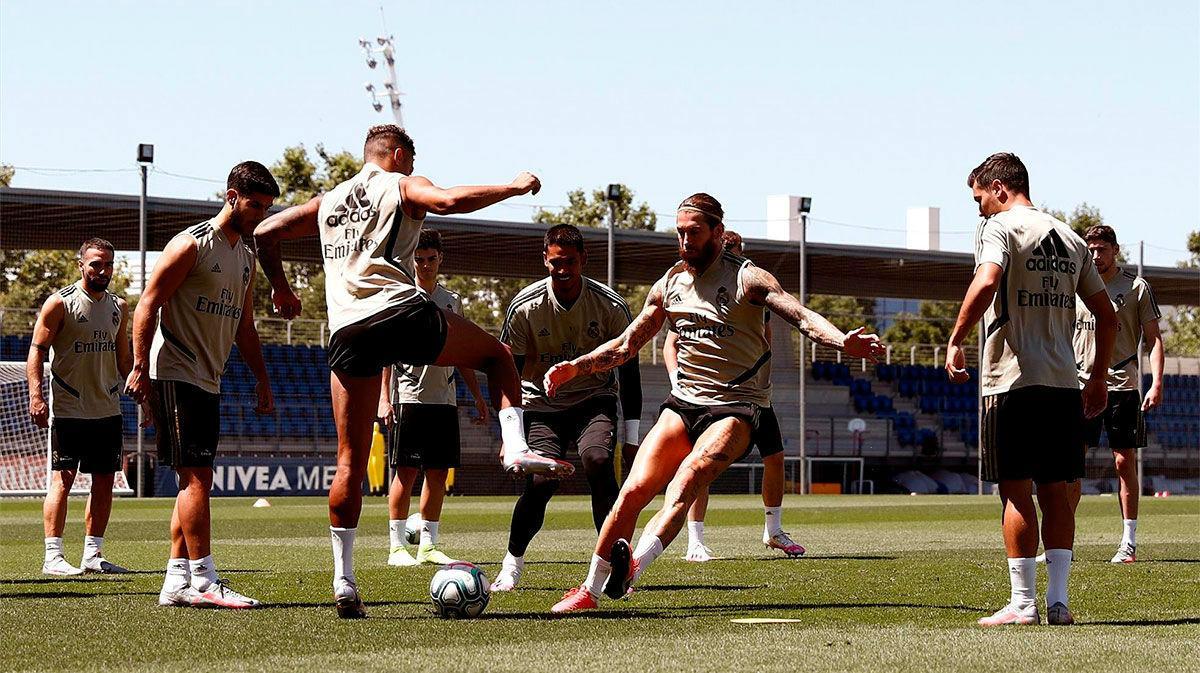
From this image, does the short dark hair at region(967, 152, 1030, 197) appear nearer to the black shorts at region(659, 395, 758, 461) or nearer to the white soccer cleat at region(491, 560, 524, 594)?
the black shorts at region(659, 395, 758, 461)

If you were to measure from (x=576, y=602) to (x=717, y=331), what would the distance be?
146 cm

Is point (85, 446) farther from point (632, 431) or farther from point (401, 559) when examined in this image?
point (632, 431)

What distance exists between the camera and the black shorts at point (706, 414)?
7.91 m

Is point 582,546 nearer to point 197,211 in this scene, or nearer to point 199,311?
point 199,311

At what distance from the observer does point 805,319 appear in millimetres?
7301

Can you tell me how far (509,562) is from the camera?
354 inches

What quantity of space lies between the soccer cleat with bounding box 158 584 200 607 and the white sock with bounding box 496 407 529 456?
6.41ft

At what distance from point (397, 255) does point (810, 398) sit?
40262mm

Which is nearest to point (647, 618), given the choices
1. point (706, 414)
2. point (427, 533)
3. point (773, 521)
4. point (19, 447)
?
point (706, 414)

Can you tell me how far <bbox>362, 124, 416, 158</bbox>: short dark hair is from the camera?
7324mm

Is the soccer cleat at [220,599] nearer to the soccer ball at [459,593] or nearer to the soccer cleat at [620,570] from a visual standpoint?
the soccer ball at [459,593]

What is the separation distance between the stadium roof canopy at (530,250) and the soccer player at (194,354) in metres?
28.8

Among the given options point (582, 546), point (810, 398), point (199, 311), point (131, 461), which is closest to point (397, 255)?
point (199, 311)

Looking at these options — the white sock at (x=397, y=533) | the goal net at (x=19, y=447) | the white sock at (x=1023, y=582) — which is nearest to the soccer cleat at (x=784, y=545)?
the white sock at (x=397, y=533)
